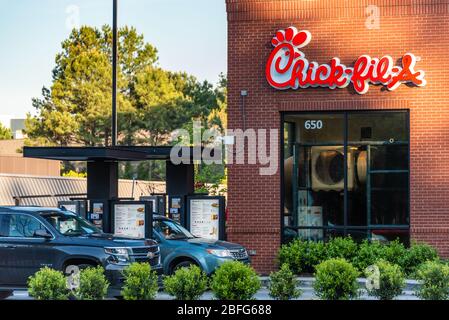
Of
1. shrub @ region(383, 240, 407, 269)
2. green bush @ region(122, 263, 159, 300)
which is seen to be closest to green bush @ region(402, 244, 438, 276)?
shrub @ region(383, 240, 407, 269)

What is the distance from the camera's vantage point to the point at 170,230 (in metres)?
22.4

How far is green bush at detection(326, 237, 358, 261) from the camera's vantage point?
23422 millimetres

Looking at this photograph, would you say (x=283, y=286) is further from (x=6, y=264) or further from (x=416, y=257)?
(x=416, y=257)

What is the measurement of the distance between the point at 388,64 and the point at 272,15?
3.26 metres

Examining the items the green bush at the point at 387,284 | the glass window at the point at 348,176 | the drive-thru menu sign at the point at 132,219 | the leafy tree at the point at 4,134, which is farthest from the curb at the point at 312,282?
the leafy tree at the point at 4,134

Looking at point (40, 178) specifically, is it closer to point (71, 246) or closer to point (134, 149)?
point (134, 149)

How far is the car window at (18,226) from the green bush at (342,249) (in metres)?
7.78

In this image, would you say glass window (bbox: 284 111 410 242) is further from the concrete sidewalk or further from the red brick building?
the concrete sidewalk

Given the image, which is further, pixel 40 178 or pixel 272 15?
pixel 40 178

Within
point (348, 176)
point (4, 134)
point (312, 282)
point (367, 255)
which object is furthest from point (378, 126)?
point (4, 134)

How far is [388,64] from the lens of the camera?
2423cm

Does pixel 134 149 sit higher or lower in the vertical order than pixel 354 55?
lower

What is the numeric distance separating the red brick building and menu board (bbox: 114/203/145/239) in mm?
2992

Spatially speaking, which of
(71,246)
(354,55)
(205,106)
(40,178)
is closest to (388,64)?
(354,55)
